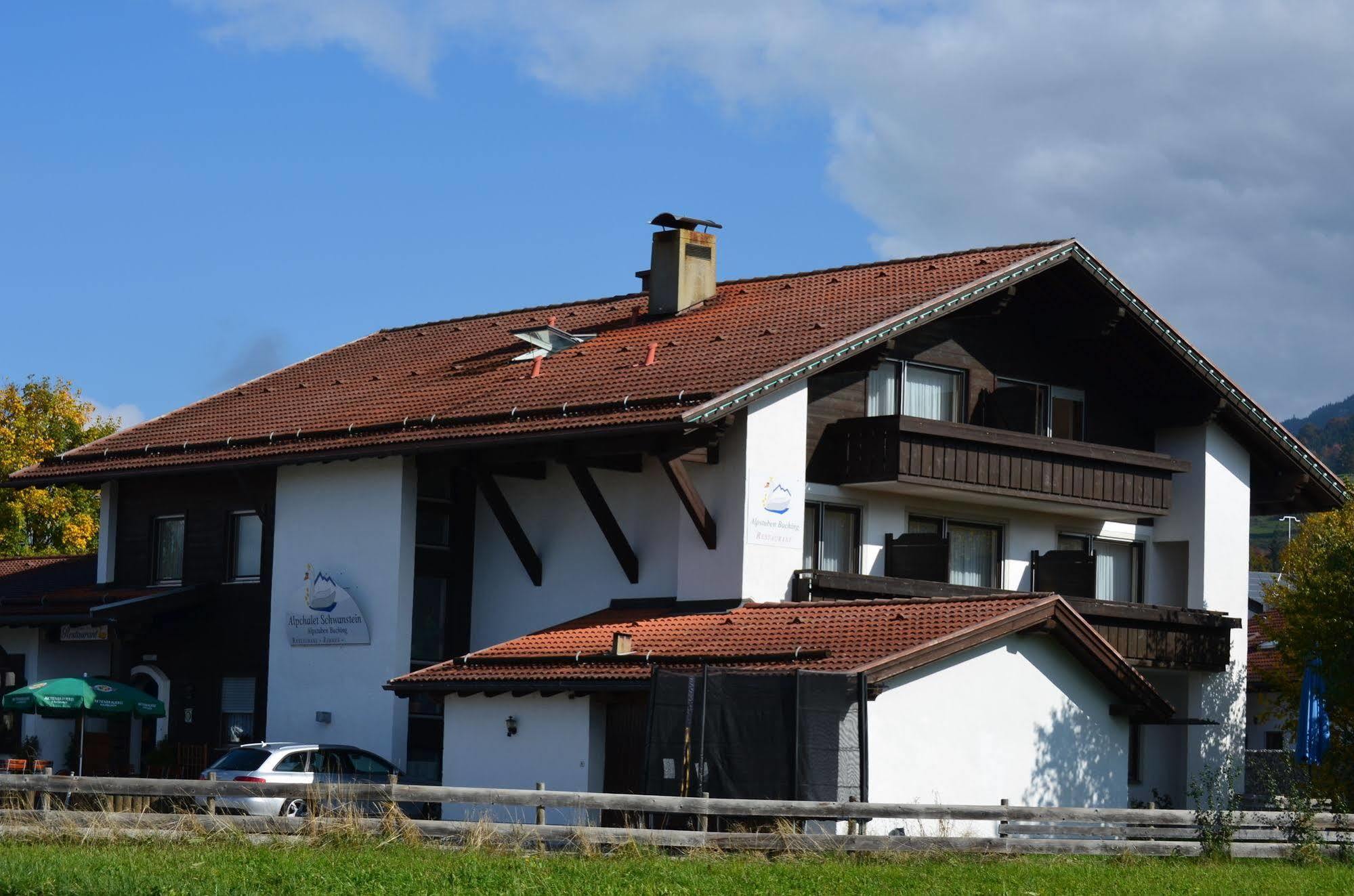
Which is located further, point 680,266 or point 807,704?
point 680,266

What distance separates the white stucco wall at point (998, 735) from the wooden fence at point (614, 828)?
277cm

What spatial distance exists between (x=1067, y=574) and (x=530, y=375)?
31.7ft

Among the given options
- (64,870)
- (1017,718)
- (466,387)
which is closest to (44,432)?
(466,387)

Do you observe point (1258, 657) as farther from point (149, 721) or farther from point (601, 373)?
point (149, 721)

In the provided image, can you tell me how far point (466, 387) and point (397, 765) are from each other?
21.9 ft

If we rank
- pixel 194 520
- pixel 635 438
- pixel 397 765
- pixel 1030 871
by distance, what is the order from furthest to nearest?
pixel 194 520, pixel 397 765, pixel 635 438, pixel 1030 871

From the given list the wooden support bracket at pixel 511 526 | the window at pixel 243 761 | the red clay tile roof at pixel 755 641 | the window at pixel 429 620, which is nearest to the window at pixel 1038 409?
the red clay tile roof at pixel 755 641

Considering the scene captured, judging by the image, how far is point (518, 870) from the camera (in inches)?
682

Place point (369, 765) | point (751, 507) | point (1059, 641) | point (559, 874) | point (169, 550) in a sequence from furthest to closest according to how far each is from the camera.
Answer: point (169, 550) → point (369, 765) → point (751, 507) → point (1059, 641) → point (559, 874)

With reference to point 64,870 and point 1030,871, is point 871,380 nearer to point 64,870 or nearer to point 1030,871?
point 1030,871

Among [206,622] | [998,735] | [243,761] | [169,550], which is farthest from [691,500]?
[169,550]

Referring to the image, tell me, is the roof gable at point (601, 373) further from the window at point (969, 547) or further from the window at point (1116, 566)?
the window at point (969, 547)

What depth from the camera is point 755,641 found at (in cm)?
2548

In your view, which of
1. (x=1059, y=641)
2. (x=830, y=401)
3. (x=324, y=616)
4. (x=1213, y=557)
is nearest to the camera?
(x=1059, y=641)
